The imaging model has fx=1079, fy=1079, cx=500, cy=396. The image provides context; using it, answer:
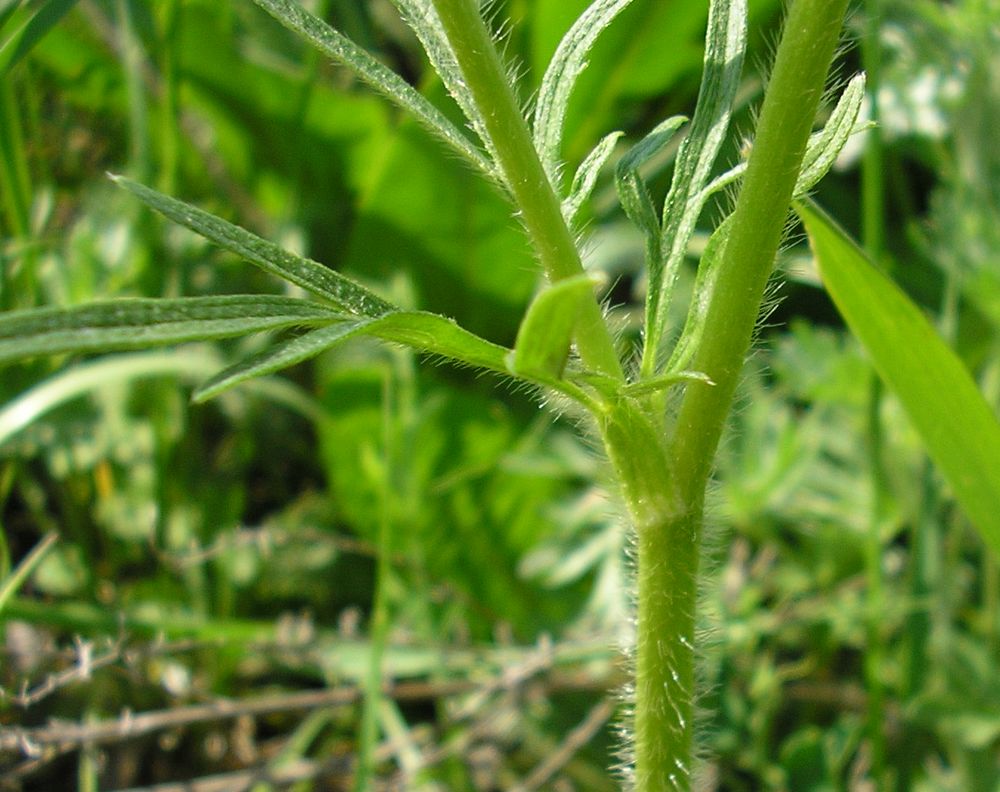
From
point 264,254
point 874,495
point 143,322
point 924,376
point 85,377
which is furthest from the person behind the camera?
point 85,377

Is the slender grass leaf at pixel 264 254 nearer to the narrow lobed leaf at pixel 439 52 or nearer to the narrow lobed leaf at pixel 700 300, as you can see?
the narrow lobed leaf at pixel 439 52

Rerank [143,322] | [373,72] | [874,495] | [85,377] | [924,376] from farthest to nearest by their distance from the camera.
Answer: [85,377], [874,495], [924,376], [373,72], [143,322]

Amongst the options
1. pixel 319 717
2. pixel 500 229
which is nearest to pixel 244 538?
pixel 319 717

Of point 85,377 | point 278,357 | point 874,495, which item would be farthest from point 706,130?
point 85,377

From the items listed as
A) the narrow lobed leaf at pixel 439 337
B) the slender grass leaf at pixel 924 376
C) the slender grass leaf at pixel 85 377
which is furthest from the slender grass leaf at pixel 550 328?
the slender grass leaf at pixel 85 377

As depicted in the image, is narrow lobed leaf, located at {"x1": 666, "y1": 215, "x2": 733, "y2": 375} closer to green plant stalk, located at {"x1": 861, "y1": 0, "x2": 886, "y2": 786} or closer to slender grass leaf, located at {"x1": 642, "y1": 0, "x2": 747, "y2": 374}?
slender grass leaf, located at {"x1": 642, "y1": 0, "x2": 747, "y2": 374}

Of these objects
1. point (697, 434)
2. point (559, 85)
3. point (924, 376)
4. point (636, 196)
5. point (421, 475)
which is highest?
point (421, 475)

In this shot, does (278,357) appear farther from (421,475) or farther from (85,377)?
(421,475)
